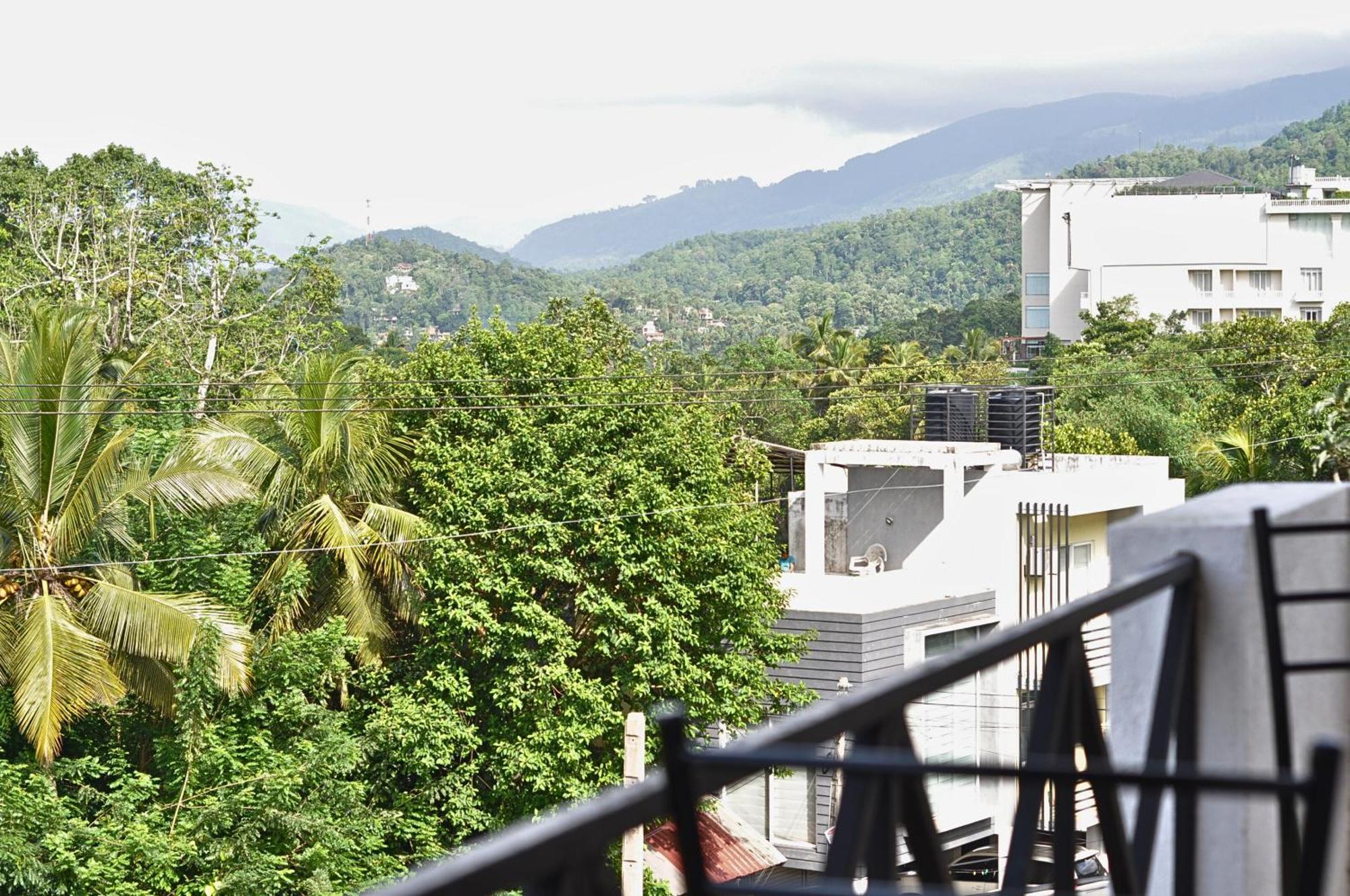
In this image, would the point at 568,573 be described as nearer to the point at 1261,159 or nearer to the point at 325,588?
the point at 325,588

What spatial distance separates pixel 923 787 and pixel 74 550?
684 inches

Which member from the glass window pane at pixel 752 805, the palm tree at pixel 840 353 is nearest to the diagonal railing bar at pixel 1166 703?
the glass window pane at pixel 752 805

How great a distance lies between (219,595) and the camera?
19.3m

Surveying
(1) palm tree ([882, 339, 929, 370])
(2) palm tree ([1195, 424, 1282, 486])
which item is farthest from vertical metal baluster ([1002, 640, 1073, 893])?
(1) palm tree ([882, 339, 929, 370])

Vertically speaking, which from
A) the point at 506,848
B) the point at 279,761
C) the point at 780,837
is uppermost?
the point at 506,848

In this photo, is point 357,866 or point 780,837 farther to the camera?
point 780,837

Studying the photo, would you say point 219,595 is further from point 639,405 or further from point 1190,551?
point 1190,551

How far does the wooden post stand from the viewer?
16375 millimetres

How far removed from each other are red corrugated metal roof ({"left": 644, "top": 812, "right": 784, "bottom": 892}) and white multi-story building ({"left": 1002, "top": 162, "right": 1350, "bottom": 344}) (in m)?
66.1

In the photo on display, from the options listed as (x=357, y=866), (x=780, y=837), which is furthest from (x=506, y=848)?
(x=780, y=837)

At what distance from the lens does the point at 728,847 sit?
76.6ft

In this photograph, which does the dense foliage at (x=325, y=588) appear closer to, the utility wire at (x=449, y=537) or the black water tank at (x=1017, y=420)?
the utility wire at (x=449, y=537)

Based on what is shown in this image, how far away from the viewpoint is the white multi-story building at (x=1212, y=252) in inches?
3396

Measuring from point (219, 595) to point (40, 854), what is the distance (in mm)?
4430
